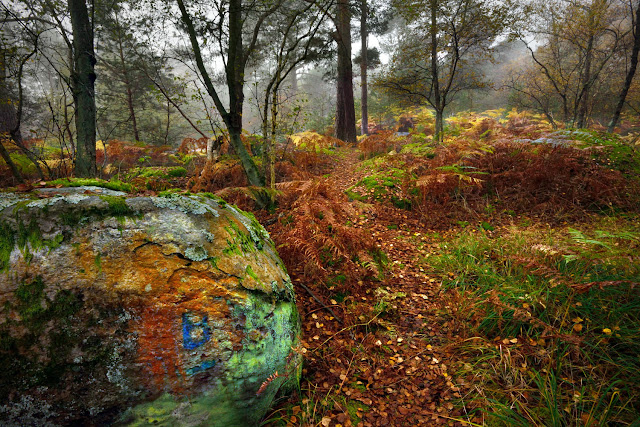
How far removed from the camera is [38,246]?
148 cm

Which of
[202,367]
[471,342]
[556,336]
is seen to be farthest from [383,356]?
[202,367]

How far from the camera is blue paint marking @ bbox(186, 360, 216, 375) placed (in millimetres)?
1538

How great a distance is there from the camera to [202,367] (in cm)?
157

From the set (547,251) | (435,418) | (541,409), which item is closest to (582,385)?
(541,409)

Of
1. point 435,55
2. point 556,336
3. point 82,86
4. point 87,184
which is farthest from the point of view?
point 435,55

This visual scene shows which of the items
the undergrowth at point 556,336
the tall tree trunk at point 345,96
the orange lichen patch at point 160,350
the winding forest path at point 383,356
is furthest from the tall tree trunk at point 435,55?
the orange lichen patch at point 160,350

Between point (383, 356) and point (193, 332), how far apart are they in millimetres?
1534

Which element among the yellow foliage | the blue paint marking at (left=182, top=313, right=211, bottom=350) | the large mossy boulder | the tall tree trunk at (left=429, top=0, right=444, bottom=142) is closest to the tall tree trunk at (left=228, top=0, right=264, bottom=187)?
the large mossy boulder

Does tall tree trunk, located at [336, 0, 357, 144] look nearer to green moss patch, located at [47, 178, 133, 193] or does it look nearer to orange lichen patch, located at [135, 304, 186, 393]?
green moss patch, located at [47, 178, 133, 193]

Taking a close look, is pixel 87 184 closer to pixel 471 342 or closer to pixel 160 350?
pixel 160 350

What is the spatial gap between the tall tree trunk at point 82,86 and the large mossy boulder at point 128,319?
3840mm

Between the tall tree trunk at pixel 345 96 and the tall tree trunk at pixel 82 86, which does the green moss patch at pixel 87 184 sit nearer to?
the tall tree trunk at pixel 82 86

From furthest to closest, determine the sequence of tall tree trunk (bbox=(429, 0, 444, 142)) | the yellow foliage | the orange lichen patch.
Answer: the yellow foliage
tall tree trunk (bbox=(429, 0, 444, 142))
the orange lichen patch

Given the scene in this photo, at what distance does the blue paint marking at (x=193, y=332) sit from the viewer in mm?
1560
